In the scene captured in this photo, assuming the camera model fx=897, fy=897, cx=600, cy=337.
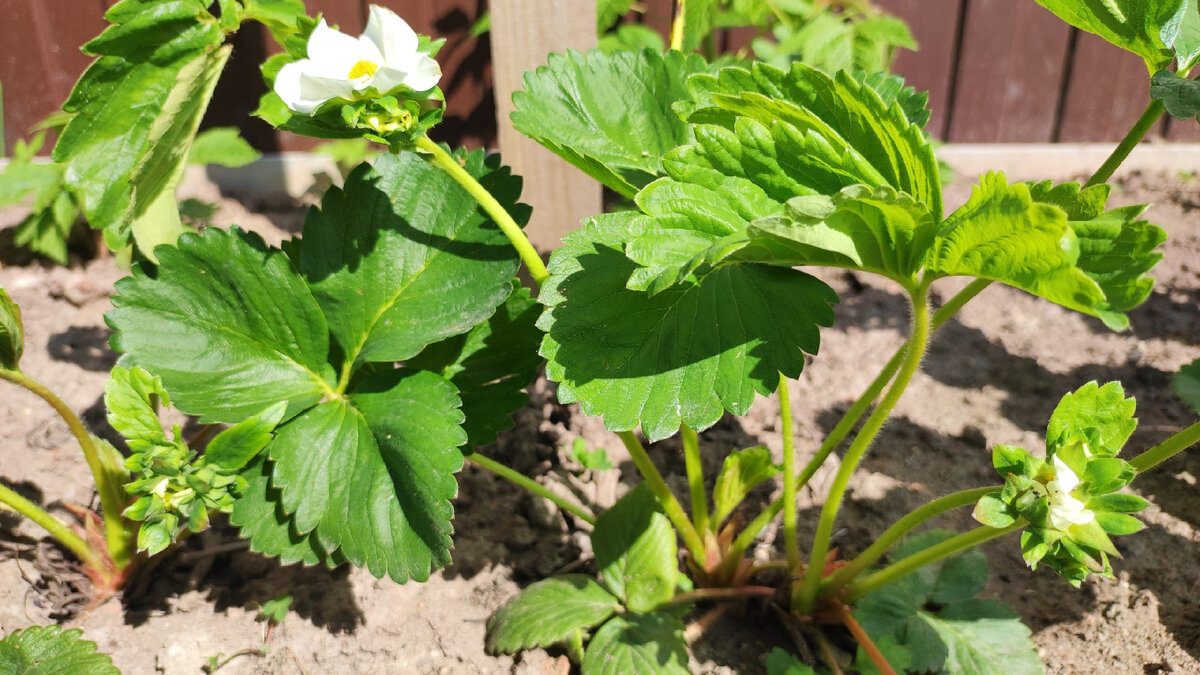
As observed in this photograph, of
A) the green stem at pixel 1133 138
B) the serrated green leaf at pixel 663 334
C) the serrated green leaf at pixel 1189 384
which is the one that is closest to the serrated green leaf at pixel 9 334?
the serrated green leaf at pixel 663 334

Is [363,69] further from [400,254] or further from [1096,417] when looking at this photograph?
[1096,417]

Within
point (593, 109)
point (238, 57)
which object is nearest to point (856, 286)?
point (593, 109)

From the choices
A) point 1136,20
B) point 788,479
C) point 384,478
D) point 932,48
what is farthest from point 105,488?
point 932,48

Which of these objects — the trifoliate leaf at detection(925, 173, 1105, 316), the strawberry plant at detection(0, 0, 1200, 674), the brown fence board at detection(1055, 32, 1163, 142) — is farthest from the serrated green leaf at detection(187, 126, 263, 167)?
the brown fence board at detection(1055, 32, 1163, 142)

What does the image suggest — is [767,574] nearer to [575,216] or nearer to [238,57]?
[575,216]

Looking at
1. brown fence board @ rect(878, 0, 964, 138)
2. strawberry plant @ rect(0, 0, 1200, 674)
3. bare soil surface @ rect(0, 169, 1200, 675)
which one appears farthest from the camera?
brown fence board @ rect(878, 0, 964, 138)

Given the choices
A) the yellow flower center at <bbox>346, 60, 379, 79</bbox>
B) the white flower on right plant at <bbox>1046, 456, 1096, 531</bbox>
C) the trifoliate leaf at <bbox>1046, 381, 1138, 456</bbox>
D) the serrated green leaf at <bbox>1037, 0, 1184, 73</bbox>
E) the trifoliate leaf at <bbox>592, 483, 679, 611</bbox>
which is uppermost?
the serrated green leaf at <bbox>1037, 0, 1184, 73</bbox>

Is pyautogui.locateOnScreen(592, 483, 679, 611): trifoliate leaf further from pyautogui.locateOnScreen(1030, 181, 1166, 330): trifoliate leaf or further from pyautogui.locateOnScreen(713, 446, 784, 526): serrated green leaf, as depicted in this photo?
pyautogui.locateOnScreen(1030, 181, 1166, 330): trifoliate leaf
